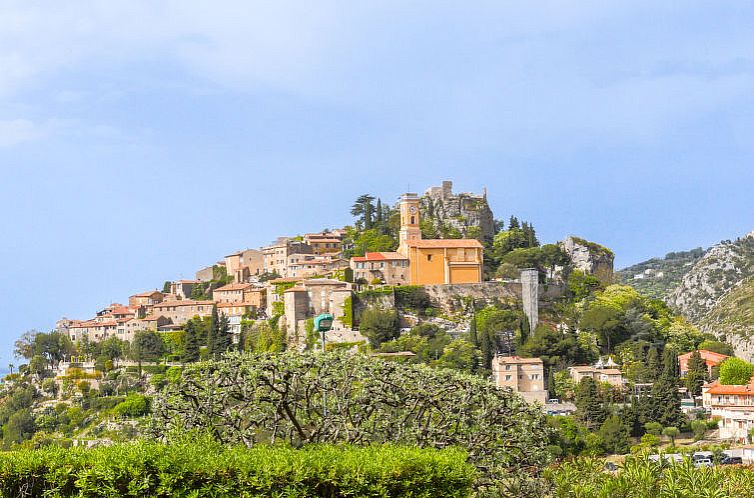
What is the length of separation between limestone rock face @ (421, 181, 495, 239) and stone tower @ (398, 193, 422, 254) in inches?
110

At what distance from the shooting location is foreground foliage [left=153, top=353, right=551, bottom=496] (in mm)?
15453

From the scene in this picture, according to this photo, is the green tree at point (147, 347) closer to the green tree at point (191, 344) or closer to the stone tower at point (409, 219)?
the green tree at point (191, 344)

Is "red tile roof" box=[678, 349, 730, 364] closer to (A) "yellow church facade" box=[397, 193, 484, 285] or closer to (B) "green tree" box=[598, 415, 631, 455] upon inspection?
(B) "green tree" box=[598, 415, 631, 455]

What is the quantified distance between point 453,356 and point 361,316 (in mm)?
6690

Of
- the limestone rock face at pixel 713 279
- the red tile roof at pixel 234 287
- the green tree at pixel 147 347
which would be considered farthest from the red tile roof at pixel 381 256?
the limestone rock face at pixel 713 279

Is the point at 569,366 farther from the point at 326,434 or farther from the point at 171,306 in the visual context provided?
the point at 326,434

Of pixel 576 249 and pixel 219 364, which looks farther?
pixel 576 249

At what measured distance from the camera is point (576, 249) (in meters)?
68.2

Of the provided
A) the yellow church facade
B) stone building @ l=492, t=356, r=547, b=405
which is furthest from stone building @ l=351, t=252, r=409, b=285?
stone building @ l=492, t=356, r=547, b=405

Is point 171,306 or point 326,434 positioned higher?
point 171,306

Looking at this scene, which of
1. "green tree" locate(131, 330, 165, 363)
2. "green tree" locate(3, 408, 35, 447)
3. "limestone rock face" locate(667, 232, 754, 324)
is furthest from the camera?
"limestone rock face" locate(667, 232, 754, 324)

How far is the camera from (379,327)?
55.8 m

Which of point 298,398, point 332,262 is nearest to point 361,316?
point 332,262

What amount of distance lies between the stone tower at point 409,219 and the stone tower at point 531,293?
809 cm
